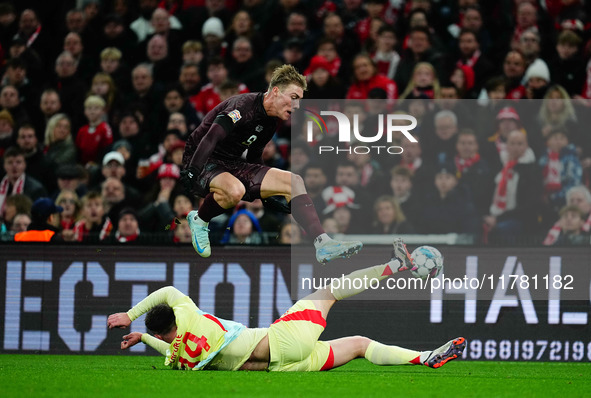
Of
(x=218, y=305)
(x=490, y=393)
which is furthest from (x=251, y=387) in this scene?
(x=218, y=305)

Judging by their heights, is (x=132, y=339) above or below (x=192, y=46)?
below

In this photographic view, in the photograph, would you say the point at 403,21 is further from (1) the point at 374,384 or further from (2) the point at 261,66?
(1) the point at 374,384

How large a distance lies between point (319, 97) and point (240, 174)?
3898mm

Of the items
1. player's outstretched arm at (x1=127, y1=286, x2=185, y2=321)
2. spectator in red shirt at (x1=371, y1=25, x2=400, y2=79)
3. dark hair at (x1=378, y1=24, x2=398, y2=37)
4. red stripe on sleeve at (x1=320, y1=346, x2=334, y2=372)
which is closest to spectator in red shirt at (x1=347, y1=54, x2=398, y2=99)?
spectator in red shirt at (x1=371, y1=25, x2=400, y2=79)

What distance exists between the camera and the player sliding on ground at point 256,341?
8.89 m

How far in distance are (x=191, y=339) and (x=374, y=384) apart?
1.68m

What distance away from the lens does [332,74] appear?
13805 mm

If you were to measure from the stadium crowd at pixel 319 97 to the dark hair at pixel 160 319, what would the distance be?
2372 millimetres

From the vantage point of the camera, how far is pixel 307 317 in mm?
9062

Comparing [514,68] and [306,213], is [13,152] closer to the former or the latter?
[306,213]

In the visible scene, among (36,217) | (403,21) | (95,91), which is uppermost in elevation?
(403,21)

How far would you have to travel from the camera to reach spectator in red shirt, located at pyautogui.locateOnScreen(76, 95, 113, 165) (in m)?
14.1

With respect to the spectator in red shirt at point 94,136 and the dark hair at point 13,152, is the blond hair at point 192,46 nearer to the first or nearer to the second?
the spectator in red shirt at point 94,136

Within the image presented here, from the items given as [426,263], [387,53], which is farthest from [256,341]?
[387,53]
